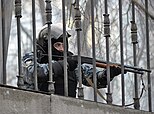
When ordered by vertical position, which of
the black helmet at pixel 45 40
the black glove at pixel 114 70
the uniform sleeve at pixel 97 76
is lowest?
the uniform sleeve at pixel 97 76

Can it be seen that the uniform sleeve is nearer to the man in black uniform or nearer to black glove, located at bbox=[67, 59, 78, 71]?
the man in black uniform

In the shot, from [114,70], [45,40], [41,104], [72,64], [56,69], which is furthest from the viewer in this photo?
[45,40]

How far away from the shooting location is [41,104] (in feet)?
14.0

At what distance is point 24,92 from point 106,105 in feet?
2.64

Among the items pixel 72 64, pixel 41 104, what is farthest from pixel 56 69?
pixel 41 104

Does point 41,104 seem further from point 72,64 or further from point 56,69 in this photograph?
point 72,64

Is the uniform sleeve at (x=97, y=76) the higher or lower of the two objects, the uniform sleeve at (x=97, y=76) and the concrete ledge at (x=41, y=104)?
the higher

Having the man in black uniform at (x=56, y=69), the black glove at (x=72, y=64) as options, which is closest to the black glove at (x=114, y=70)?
the man in black uniform at (x=56, y=69)

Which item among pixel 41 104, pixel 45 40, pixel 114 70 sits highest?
pixel 45 40

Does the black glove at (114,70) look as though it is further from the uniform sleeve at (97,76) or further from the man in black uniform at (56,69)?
the uniform sleeve at (97,76)

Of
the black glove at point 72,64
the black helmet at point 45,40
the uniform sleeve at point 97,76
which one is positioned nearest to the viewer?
the black glove at point 72,64

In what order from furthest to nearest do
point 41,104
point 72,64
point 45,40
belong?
point 45,40 → point 72,64 → point 41,104

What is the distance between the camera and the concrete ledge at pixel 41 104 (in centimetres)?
405

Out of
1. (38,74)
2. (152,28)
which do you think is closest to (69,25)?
(152,28)
